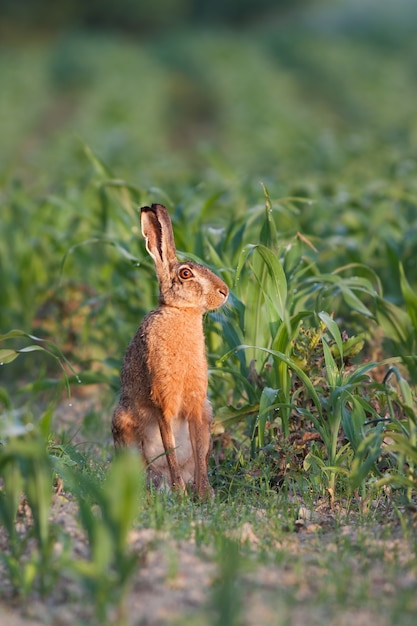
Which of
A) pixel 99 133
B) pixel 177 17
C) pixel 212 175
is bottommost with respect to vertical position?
pixel 177 17

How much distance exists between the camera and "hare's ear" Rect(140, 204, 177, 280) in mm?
4473

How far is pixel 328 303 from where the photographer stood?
5.49 metres

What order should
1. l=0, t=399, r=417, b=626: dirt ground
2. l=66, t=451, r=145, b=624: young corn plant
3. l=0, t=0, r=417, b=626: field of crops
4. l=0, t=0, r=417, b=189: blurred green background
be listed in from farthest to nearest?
l=0, t=0, r=417, b=189: blurred green background → l=0, t=0, r=417, b=626: field of crops → l=0, t=399, r=417, b=626: dirt ground → l=66, t=451, r=145, b=624: young corn plant

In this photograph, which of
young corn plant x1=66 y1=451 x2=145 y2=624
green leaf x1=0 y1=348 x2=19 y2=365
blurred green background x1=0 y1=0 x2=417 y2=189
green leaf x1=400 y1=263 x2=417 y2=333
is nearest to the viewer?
young corn plant x1=66 y1=451 x2=145 y2=624

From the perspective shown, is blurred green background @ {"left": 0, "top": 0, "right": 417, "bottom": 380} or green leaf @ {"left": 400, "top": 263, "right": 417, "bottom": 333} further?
blurred green background @ {"left": 0, "top": 0, "right": 417, "bottom": 380}

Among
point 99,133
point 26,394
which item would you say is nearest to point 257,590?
point 26,394

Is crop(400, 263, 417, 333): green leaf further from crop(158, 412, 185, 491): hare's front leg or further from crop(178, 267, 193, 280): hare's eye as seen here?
crop(158, 412, 185, 491): hare's front leg

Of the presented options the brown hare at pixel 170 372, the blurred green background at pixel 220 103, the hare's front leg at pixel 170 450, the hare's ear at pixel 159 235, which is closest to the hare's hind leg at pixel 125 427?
the brown hare at pixel 170 372

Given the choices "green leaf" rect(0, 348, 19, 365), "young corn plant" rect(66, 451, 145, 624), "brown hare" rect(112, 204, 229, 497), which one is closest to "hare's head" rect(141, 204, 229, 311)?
"brown hare" rect(112, 204, 229, 497)

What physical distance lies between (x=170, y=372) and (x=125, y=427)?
368mm

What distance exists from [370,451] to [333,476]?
1.14ft

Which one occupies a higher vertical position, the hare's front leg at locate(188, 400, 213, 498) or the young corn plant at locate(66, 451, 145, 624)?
the young corn plant at locate(66, 451, 145, 624)

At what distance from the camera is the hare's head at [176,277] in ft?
14.7

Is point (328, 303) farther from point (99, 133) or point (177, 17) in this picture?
point (177, 17)
